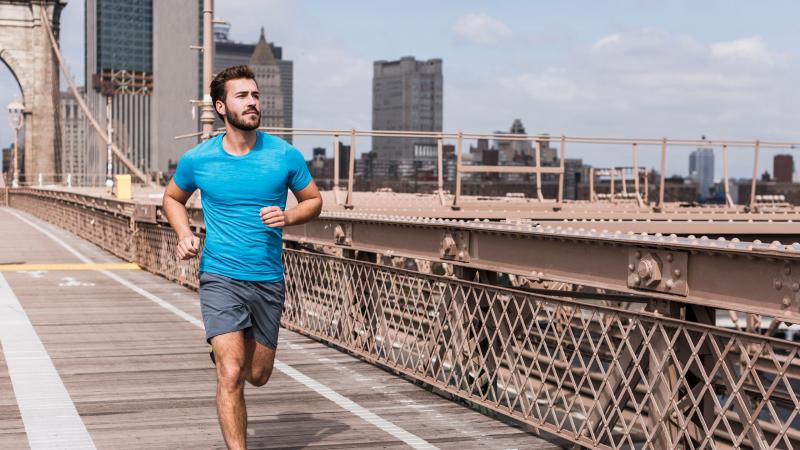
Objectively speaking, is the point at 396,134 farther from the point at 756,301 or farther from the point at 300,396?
the point at 756,301

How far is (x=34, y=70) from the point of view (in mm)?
84000

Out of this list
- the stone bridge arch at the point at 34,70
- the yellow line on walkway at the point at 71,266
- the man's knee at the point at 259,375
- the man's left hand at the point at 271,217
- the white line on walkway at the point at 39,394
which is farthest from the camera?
the stone bridge arch at the point at 34,70

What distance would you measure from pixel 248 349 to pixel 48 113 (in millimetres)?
82046

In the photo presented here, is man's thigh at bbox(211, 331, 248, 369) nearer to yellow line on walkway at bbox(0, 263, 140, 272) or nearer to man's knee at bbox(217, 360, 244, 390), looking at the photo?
man's knee at bbox(217, 360, 244, 390)

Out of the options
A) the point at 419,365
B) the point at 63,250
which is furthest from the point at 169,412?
the point at 63,250

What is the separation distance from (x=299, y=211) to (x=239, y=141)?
45 centimetres

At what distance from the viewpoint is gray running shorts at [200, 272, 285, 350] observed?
562cm

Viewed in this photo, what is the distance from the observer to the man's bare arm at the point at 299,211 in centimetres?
550

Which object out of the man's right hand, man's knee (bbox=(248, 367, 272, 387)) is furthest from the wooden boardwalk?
the man's right hand

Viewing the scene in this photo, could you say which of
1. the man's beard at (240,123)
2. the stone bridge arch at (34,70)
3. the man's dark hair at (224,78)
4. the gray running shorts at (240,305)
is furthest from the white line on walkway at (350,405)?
the stone bridge arch at (34,70)

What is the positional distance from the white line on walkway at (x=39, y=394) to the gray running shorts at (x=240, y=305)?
1.67m

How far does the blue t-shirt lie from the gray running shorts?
4 cm

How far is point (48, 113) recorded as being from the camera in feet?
274

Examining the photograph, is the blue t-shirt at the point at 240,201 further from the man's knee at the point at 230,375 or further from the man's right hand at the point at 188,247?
the man's knee at the point at 230,375
